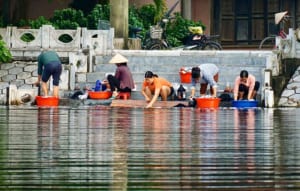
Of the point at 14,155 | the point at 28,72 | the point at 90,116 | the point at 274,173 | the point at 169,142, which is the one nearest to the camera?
the point at 274,173

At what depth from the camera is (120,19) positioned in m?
35.8

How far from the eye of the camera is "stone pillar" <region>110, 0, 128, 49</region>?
117ft

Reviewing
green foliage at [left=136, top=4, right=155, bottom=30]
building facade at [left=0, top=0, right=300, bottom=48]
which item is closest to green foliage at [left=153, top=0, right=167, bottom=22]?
green foliage at [left=136, top=4, right=155, bottom=30]

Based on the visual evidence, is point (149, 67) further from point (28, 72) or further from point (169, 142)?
point (169, 142)

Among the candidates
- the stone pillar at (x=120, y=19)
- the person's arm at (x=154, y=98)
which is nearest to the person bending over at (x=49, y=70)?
the person's arm at (x=154, y=98)

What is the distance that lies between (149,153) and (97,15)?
85.8 ft

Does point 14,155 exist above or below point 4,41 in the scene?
below

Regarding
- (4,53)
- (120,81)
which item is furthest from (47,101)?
(4,53)

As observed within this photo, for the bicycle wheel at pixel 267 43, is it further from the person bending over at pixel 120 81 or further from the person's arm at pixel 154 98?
the person's arm at pixel 154 98

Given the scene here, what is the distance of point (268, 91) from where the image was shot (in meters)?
28.4

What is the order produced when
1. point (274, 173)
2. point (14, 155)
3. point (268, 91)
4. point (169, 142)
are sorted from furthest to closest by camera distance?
point (268, 91), point (169, 142), point (14, 155), point (274, 173)

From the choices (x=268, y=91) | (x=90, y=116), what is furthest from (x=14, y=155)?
(x=268, y=91)

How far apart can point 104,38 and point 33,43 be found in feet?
6.82

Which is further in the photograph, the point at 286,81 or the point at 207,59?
the point at 207,59
